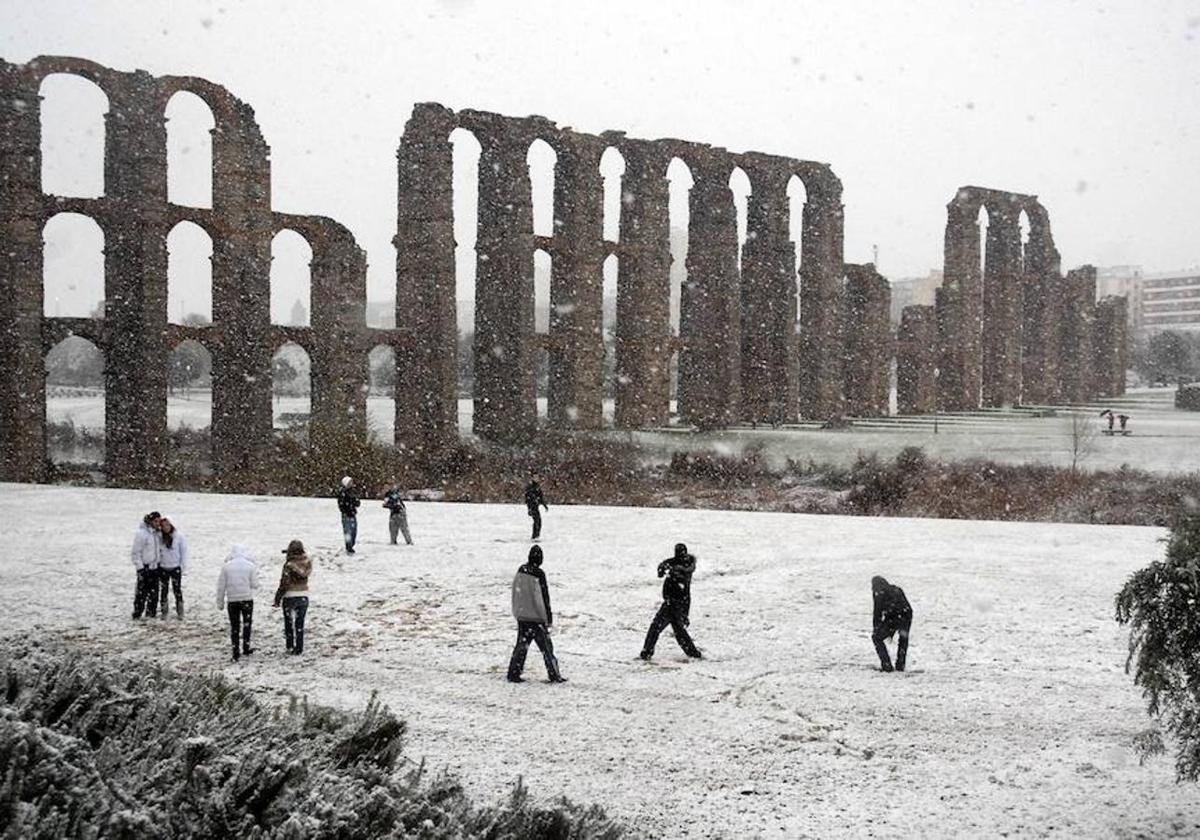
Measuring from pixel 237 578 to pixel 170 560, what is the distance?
6.73 ft

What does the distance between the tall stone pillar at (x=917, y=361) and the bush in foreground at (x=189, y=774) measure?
47.4 meters

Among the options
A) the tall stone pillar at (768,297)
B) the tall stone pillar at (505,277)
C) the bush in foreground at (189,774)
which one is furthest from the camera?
the tall stone pillar at (768,297)

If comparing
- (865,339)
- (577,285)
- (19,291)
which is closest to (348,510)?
(19,291)

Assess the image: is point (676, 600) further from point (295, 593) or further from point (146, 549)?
point (146, 549)

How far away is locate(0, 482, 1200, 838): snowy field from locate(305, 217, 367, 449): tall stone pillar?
583 inches

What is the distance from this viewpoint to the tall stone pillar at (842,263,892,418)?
48.6m

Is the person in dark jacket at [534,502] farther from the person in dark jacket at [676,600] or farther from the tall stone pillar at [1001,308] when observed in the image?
the tall stone pillar at [1001,308]

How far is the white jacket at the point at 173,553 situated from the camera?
11.8 metres

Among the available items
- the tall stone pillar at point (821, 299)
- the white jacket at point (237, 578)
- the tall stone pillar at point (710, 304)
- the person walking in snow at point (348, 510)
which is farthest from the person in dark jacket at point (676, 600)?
the tall stone pillar at point (821, 299)

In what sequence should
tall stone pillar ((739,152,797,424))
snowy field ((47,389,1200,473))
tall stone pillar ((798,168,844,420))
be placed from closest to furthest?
snowy field ((47,389,1200,473))
tall stone pillar ((739,152,797,424))
tall stone pillar ((798,168,844,420))

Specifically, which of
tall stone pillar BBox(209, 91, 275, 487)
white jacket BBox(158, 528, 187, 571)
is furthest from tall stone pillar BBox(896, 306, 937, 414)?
white jacket BBox(158, 528, 187, 571)

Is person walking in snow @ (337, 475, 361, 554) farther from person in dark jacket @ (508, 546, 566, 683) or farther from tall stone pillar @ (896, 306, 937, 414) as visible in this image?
tall stone pillar @ (896, 306, 937, 414)

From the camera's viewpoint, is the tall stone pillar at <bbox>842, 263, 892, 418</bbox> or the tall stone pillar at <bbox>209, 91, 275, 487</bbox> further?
the tall stone pillar at <bbox>842, 263, 892, 418</bbox>

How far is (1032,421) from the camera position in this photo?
46.6 metres
